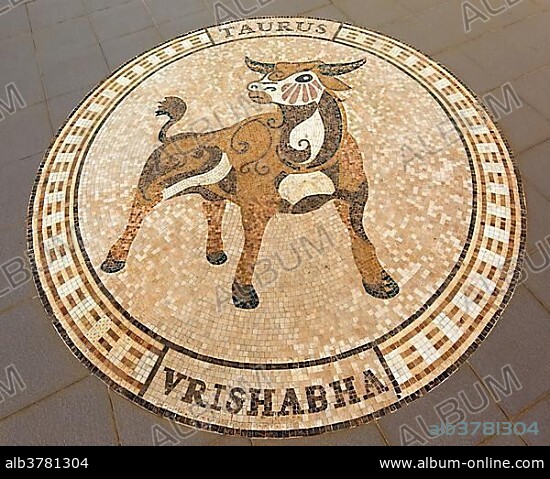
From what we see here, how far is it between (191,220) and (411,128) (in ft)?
9.37

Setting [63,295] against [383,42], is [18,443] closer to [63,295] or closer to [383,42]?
[63,295]

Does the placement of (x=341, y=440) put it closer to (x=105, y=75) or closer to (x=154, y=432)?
(x=154, y=432)

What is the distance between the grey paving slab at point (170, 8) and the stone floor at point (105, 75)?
0.11 ft

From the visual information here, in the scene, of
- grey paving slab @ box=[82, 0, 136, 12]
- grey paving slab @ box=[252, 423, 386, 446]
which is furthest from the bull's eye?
grey paving slab @ box=[252, 423, 386, 446]

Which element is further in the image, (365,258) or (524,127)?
(524,127)

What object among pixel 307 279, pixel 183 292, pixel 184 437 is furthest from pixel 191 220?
pixel 184 437

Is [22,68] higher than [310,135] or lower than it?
higher

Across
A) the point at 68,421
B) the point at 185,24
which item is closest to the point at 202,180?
the point at 68,421

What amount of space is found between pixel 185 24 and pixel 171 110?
2033mm

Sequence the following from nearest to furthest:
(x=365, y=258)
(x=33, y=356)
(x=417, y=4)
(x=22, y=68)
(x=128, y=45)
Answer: (x=33, y=356)
(x=365, y=258)
(x=22, y=68)
(x=128, y=45)
(x=417, y=4)

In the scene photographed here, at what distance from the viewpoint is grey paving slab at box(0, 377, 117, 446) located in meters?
3.75

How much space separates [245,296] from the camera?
4340 mm

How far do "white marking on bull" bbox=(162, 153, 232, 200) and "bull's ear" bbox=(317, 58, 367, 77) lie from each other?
2.07 metres

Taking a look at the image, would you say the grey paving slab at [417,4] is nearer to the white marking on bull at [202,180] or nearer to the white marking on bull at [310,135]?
the white marking on bull at [310,135]
